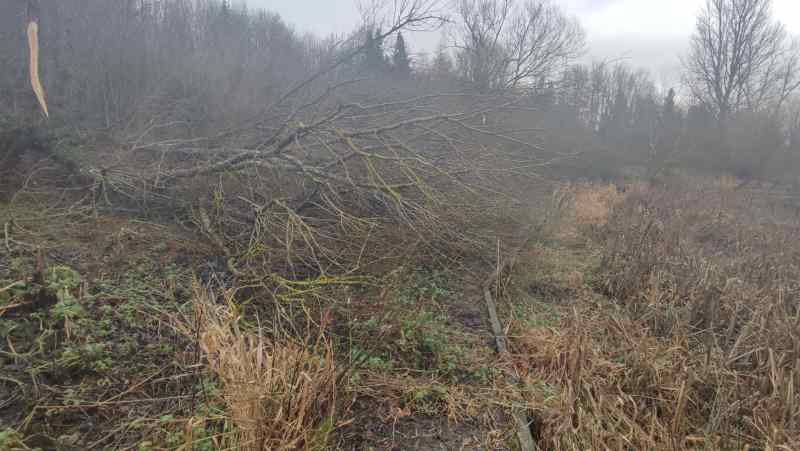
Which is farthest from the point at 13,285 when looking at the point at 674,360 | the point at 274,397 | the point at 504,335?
the point at 674,360

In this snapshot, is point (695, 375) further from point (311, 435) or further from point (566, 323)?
point (311, 435)

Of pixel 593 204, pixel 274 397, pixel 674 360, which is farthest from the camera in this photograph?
pixel 593 204

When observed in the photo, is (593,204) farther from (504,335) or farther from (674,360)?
(504,335)

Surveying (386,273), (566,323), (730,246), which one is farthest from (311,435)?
(730,246)

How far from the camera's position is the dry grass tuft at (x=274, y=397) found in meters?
2.23

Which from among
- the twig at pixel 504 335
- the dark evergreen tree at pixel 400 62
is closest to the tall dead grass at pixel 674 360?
the twig at pixel 504 335

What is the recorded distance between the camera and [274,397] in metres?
2.31

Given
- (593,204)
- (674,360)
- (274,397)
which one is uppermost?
(593,204)

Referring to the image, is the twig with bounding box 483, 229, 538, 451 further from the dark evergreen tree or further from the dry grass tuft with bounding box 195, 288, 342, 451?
the dark evergreen tree

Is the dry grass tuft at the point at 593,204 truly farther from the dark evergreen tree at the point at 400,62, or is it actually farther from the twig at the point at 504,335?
the dark evergreen tree at the point at 400,62

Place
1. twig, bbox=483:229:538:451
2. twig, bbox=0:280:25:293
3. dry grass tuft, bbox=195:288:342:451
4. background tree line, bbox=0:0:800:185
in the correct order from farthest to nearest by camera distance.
Answer: background tree line, bbox=0:0:800:185, twig, bbox=0:280:25:293, twig, bbox=483:229:538:451, dry grass tuft, bbox=195:288:342:451

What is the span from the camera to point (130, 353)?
3213 millimetres

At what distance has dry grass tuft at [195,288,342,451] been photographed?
223cm

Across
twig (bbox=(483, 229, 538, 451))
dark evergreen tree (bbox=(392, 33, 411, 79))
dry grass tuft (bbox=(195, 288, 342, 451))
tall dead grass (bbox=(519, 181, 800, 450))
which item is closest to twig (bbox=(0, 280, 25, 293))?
dry grass tuft (bbox=(195, 288, 342, 451))
